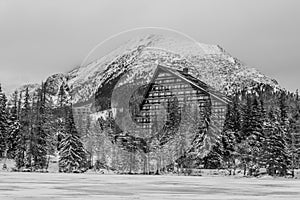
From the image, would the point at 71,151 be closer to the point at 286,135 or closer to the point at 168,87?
the point at 168,87

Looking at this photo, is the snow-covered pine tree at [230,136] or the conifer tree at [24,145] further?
the conifer tree at [24,145]

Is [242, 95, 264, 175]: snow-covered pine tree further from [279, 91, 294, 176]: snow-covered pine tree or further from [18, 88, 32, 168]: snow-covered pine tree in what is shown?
[18, 88, 32, 168]: snow-covered pine tree

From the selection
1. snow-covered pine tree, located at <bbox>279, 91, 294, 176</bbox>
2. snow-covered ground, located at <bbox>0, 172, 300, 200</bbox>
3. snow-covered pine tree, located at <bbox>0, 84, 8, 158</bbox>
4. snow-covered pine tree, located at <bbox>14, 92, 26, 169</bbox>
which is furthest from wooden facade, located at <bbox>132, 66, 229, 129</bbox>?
snow-covered ground, located at <bbox>0, 172, 300, 200</bbox>

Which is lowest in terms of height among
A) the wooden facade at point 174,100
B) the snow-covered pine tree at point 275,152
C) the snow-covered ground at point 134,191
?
the snow-covered ground at point 134,191

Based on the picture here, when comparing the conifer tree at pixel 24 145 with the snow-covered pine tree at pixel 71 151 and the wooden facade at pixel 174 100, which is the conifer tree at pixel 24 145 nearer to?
the snow-covered pine tree at pixel 71 151

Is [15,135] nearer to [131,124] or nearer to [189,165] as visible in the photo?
[131,124]

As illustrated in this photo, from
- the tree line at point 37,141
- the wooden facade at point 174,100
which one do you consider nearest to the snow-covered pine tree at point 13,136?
the tree line at point 37,141

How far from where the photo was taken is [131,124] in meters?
68.3

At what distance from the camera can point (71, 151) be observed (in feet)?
212

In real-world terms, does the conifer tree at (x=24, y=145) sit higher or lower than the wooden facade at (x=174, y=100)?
lower

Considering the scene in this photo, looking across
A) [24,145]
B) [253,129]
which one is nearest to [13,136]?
[24,145]

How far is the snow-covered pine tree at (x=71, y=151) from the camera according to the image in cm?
6391

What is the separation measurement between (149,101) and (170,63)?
89.2ft

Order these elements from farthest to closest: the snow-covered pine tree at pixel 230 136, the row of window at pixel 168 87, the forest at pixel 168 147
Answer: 1. the row of window at pixel 168 87
2. the snow-covered pine tree at pixel 230 136
3. the forest at pixel 168 147
